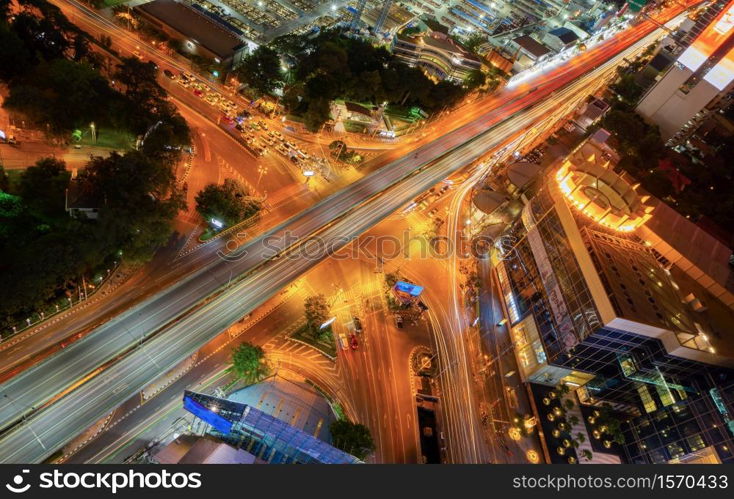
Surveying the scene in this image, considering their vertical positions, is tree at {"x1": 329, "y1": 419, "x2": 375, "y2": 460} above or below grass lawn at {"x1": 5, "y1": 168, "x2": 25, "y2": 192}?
above

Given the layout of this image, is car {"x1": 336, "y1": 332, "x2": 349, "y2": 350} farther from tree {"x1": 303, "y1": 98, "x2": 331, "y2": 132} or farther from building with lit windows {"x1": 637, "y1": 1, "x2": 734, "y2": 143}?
building with lit windows {"x1": 637, "y1": 1, "x2": 734, "y2": 143}

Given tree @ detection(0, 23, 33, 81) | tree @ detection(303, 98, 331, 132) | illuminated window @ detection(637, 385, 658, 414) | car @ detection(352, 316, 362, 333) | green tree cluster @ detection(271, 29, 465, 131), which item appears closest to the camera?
illuminated window @ detection(637, 385, 658, 414)

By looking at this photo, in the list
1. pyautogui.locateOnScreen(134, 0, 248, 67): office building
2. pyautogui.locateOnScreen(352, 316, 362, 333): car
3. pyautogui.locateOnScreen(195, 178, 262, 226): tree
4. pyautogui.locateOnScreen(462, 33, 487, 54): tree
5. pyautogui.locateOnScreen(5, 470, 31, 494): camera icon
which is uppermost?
pyautogui.locateOnScreen(462, 33, 487, 54): tree

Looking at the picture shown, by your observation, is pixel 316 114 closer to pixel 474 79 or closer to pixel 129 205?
pixel 129 205

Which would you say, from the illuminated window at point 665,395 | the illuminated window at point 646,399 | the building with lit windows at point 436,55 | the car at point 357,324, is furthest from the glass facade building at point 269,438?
the building with lit windows at point 436,55

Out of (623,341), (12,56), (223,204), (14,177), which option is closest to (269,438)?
(223,204)

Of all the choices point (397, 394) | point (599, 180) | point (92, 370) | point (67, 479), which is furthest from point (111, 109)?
point (599, 180)

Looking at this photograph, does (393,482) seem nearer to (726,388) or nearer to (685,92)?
(726,388)

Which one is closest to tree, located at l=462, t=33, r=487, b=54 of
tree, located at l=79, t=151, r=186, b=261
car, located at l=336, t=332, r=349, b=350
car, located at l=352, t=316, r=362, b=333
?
car, located at l=352, t=316, r=362, b=333
